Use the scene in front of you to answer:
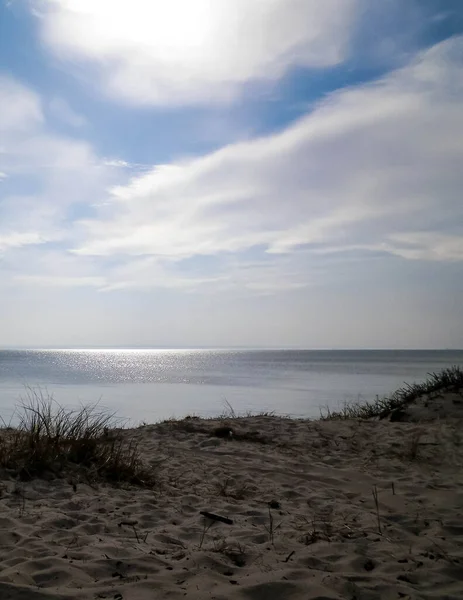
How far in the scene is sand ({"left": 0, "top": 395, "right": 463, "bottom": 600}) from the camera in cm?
329

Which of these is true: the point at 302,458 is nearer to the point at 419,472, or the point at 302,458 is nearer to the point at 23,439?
the point at 419,472

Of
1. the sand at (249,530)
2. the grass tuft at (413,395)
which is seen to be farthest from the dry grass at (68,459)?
the grass tuft at (413,395)

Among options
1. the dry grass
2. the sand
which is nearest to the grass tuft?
the sand

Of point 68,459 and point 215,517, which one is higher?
point 68,459

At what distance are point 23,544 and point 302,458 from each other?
4.94 metres

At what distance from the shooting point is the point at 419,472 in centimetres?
705

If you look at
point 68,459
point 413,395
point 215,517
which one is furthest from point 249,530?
point 413,395

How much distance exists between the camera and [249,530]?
4492 millimetres

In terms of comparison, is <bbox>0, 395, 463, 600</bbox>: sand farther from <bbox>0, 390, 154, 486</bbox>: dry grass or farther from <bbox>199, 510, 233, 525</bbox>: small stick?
<bbox>0, 390, 154, 486</bbox>: dry grass

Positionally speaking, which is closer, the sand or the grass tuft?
the sand

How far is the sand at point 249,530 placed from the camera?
329 cm

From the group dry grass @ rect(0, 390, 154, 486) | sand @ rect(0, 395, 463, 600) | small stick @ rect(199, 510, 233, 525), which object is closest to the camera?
sand @ rect(0, 395, 463, 600)

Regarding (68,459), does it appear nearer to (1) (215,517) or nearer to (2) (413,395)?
(1) (215,517)

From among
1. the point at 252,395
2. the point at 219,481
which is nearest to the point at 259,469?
the point at 219,481
